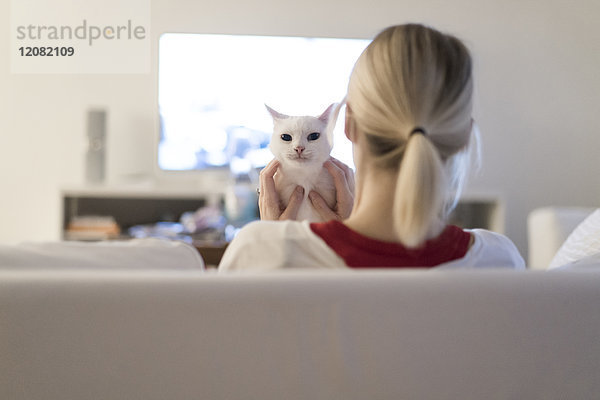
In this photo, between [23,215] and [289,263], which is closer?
[289,263]

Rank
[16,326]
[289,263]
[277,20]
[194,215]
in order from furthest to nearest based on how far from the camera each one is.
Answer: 1. [277,20]
2. [194,215]
3. [289,263]
4. [16,326]

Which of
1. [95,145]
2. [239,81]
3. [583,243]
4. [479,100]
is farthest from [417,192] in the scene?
[479,100]

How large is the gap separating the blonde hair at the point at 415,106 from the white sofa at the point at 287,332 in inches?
6.6

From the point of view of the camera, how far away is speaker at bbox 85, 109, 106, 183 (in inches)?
125

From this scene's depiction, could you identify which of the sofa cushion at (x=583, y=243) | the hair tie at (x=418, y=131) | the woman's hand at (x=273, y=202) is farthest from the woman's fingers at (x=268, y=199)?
the sofa cushion at (x=583, y=243)

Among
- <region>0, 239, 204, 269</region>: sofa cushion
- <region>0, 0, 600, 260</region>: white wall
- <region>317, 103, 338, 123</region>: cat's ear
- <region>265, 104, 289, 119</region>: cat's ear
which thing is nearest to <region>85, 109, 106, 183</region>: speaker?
<region>0, 0, 600, 260</region>: white wall

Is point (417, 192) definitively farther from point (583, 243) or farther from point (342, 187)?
point (583, 243)

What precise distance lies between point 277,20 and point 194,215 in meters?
1.20

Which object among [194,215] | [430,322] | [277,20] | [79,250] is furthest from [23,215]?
[430,322]

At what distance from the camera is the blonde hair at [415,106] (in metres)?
0.81

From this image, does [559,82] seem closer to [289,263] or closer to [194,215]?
[194,215]

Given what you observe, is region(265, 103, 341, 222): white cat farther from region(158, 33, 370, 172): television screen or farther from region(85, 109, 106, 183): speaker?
region(85, 109, 106, 183): speaker

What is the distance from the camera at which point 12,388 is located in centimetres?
62

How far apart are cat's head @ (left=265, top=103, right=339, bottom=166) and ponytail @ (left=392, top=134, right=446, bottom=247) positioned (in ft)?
1.26
